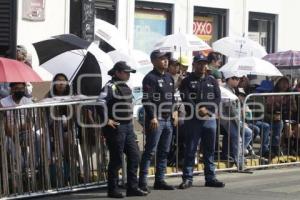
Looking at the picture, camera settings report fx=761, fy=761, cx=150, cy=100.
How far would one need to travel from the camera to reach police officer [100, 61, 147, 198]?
10.1m

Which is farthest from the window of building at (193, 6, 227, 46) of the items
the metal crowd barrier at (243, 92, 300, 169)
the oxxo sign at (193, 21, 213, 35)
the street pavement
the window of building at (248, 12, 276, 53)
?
the street pavement

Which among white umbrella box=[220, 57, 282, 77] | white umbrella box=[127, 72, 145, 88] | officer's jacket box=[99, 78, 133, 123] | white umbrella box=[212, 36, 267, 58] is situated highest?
white umbrella box=[212, 36, 267, 58]

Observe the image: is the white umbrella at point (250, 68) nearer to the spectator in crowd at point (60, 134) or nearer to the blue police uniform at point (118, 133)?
the blue police uniform at point (118, 133)

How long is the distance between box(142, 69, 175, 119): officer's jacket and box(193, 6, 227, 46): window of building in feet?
33.2

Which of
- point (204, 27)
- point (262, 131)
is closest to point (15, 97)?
point (262, 131)

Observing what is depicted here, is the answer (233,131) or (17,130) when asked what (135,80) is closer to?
(233,131)

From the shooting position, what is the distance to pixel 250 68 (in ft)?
50.2

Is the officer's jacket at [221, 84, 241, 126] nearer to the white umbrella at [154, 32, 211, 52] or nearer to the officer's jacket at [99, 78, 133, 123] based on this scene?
the officer's jacket at [99, 78, 133, 123]

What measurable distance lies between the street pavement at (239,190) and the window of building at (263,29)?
33.5ft

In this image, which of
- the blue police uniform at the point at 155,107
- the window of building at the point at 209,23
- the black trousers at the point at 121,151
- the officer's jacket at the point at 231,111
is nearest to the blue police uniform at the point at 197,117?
the blue police uniform at the point at 155,107

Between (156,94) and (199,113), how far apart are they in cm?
85

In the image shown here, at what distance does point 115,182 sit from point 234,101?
3.19 m

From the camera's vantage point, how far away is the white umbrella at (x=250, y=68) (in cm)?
1526

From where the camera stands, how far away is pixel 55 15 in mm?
17078
